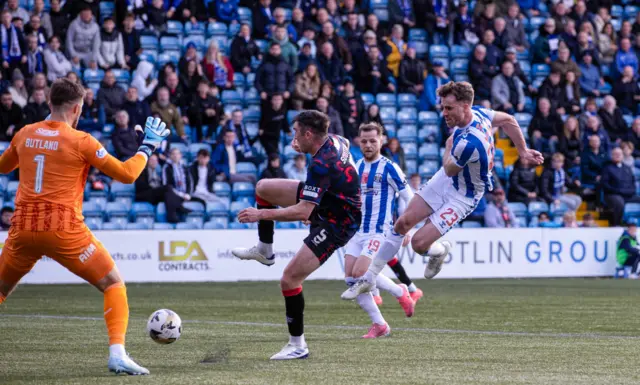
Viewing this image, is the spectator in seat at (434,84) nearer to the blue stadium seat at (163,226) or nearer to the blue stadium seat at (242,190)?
the blue stadium seat at (242,190)

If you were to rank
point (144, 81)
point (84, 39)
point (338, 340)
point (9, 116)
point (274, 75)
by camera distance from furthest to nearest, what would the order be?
point (274, 75), point (84, 39), point (144, 81), point (9, 116), point (338, 340)

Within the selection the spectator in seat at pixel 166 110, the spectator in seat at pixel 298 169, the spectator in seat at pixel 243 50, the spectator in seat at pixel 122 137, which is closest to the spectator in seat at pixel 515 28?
the spectator in seat at pixel 243 50

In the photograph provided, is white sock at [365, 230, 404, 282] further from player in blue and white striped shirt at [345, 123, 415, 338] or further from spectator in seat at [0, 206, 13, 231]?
spectator in seat at [0, 206, 13, 231]

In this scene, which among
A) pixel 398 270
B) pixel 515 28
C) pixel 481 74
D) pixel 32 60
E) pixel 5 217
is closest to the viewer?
pixel 398 270

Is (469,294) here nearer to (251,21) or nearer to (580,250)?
(580,250)

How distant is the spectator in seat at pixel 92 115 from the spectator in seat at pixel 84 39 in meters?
1.04

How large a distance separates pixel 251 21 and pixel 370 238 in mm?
13757

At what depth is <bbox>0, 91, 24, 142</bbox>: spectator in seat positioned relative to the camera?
843 inches

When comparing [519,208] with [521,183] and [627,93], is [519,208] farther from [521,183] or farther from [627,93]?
[627,93]

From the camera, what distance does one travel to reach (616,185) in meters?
25.5

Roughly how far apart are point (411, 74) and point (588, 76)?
16.5ft

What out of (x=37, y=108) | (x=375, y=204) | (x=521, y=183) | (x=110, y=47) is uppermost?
(x=110, y=47)

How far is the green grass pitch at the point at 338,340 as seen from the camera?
8289 mm

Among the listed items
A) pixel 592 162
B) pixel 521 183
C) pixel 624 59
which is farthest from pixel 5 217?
pixel 624 59
